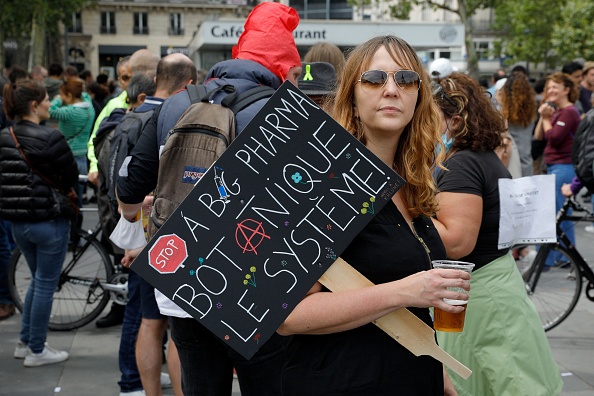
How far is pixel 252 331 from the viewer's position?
7.07ft

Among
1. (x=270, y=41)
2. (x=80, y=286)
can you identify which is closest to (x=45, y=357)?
(x=80, y=286)

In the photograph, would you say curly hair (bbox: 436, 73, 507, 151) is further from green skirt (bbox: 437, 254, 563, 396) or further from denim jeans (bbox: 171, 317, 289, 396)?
denim jeans (bbox: 171, 317, 289, 396)

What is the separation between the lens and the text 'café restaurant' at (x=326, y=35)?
3128 centimetres

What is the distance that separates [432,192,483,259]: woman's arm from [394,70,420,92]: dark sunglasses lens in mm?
1043

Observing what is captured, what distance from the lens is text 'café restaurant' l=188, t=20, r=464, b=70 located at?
3128 cm

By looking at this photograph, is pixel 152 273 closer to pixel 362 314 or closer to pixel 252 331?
pixel 252 331

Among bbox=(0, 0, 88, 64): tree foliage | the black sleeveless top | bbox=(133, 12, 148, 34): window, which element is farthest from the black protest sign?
bbox=(133, 12, 148, 34): window

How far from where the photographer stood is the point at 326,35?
33.7m

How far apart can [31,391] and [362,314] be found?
363 cm

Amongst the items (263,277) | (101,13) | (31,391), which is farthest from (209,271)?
(101,13)

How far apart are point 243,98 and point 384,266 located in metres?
1.25

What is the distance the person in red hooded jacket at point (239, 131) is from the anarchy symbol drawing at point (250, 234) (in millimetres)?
1086

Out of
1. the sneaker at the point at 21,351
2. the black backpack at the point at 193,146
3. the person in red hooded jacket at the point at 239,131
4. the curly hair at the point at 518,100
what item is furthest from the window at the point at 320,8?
the black backpack at the point at 193,146

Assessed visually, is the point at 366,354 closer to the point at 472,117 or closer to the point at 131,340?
the point at 472,117
